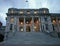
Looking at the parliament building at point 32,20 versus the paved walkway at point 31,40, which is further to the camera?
the parliament building at point 32,20

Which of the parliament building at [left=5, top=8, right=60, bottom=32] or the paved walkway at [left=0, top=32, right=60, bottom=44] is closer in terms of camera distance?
the paved walkway at [left=0, top=32, right=60, bottom=44]

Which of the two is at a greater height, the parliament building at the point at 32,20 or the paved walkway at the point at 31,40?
the parliament building at the point at 32,20

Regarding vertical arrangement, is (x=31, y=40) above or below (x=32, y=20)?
below

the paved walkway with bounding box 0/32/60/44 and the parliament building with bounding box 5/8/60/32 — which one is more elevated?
the parliament building with bounding box 5/8/60/32

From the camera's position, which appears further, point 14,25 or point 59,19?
point 59,19

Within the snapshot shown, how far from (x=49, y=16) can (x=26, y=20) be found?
10.8 metres

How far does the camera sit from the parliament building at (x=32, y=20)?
51700 millimetres

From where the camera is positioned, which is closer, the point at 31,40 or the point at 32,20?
the point at 31,40

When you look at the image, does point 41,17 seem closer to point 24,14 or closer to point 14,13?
point 24,14

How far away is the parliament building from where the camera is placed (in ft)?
170

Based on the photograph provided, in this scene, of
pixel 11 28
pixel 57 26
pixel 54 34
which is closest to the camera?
pixel 54 34

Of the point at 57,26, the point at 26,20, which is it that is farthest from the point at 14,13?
the point at 57,26

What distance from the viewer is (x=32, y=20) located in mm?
53062

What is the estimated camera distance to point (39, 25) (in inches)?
2040
